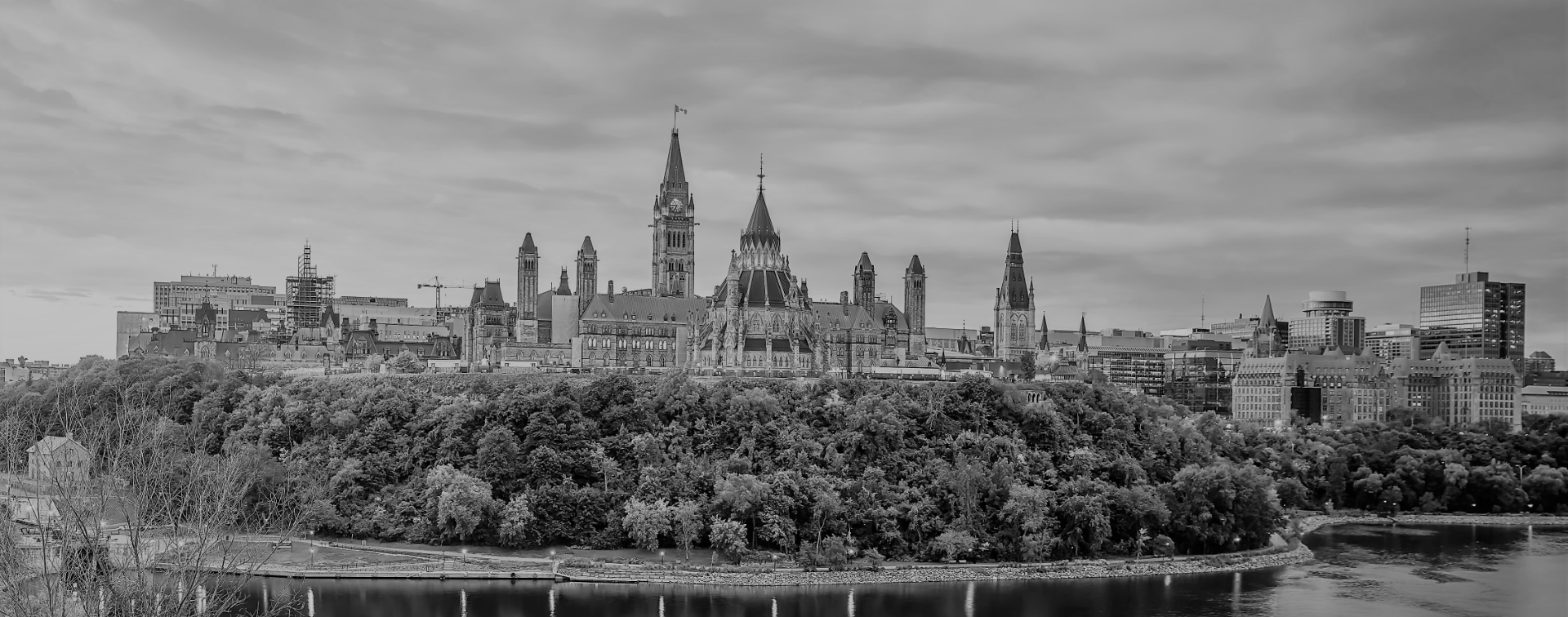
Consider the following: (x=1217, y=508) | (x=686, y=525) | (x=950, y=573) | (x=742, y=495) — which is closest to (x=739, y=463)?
(x=742, y=495)

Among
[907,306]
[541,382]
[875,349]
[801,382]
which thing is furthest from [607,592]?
[907,306]

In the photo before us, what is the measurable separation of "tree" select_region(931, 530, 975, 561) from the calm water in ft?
10.3

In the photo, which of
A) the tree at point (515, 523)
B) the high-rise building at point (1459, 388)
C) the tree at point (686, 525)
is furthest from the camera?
the high-rise building at point (1459, 388)

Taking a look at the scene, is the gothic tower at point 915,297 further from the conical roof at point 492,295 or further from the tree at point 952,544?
the tree at point 952,544

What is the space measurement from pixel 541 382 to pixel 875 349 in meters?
70.7

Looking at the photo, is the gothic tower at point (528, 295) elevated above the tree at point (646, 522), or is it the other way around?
the gothic tower at point (528, 295)

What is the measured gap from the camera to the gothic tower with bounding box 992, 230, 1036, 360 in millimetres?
192750

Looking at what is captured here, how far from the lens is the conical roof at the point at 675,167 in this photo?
167 metres

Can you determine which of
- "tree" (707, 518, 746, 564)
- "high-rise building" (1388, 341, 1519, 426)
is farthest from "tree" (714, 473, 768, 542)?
"high-rise building" (1388, 341, 1519, 426)

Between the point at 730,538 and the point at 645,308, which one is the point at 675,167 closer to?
the point at 645,308

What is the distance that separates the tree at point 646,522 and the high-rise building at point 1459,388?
420 ft

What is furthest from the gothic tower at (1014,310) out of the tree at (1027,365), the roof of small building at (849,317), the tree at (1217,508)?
the tree at (1217,508)

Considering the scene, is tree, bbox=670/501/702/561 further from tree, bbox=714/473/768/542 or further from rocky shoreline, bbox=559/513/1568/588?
rocky shoreline, bbox=559/513/1568/588

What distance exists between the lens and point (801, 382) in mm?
106688
